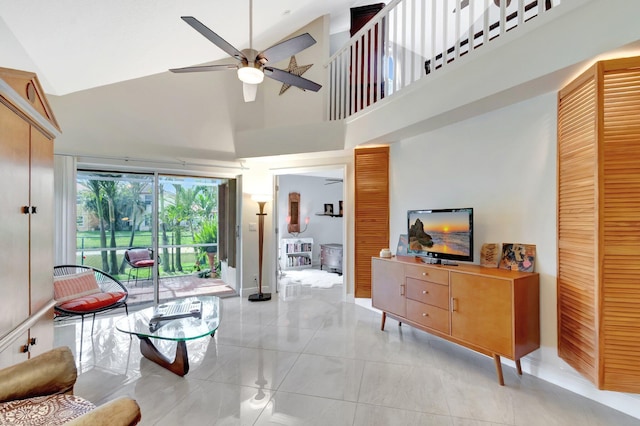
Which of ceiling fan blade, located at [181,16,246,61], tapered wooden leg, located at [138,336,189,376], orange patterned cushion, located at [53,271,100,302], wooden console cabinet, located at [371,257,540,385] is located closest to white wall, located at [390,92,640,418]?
wooden console cabinet, located at [371,257,540,385]

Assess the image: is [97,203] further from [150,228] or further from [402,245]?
[402,245]

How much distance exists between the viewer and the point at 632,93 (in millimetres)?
1976

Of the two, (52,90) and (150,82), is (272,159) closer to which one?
(150,82)

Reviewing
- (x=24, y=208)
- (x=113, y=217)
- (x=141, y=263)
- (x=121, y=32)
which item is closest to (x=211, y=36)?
(x=121, y=32)

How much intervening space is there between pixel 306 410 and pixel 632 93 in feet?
10.4

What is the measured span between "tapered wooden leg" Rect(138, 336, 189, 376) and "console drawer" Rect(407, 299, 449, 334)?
2332mm

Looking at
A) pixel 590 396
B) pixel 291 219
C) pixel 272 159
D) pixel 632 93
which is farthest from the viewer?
pixel 291 219

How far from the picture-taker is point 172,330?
2.61 m

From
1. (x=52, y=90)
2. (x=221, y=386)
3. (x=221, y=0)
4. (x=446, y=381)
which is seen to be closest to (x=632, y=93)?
(x=446, y=381)

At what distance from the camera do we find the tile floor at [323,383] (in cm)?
211

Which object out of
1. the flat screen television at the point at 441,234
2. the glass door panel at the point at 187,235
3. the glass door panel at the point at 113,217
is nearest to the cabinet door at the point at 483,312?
the flat screen television at the point at 441,234

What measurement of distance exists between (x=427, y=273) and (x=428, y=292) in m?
0.20

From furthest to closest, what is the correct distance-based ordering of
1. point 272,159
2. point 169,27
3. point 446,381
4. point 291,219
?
point 291,219 → point 272,159 → point 169,27 → point 446,381

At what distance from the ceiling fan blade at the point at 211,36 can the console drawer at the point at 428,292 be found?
2.81 m
